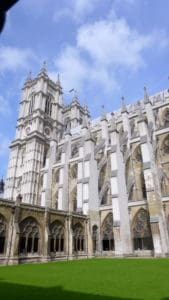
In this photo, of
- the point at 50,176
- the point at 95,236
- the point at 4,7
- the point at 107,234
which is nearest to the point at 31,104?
the point at 50,176

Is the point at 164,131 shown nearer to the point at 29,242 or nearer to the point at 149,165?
the point at 149,165

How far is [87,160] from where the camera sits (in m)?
32.8

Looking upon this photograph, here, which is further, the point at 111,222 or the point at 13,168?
the point at 13,168

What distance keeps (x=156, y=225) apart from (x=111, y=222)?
22.8ft

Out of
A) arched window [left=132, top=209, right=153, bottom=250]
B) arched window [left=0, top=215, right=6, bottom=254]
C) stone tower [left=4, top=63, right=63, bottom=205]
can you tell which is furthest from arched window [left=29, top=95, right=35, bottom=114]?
arched window [left=132, top=209, right=153, bottom=250]

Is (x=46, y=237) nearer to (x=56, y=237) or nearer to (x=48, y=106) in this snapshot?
(x=56, y=237)

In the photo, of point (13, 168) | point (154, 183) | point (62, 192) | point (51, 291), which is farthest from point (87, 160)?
point (51, 291)

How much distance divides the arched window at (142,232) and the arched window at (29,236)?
37.3 feet

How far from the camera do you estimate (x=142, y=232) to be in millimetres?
25484

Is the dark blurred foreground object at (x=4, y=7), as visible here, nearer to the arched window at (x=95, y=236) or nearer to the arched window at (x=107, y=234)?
the arched window at (x=107, y=234)

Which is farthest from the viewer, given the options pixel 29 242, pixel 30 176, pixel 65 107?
pixel 65 107

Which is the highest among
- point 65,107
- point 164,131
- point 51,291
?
point 65,107

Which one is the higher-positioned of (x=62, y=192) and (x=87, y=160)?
(x=87, y=160)

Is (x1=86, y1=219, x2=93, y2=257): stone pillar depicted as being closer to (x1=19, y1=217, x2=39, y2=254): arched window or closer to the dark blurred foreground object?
(x1=19, y1=217, x2=39, y2=254): arched window
